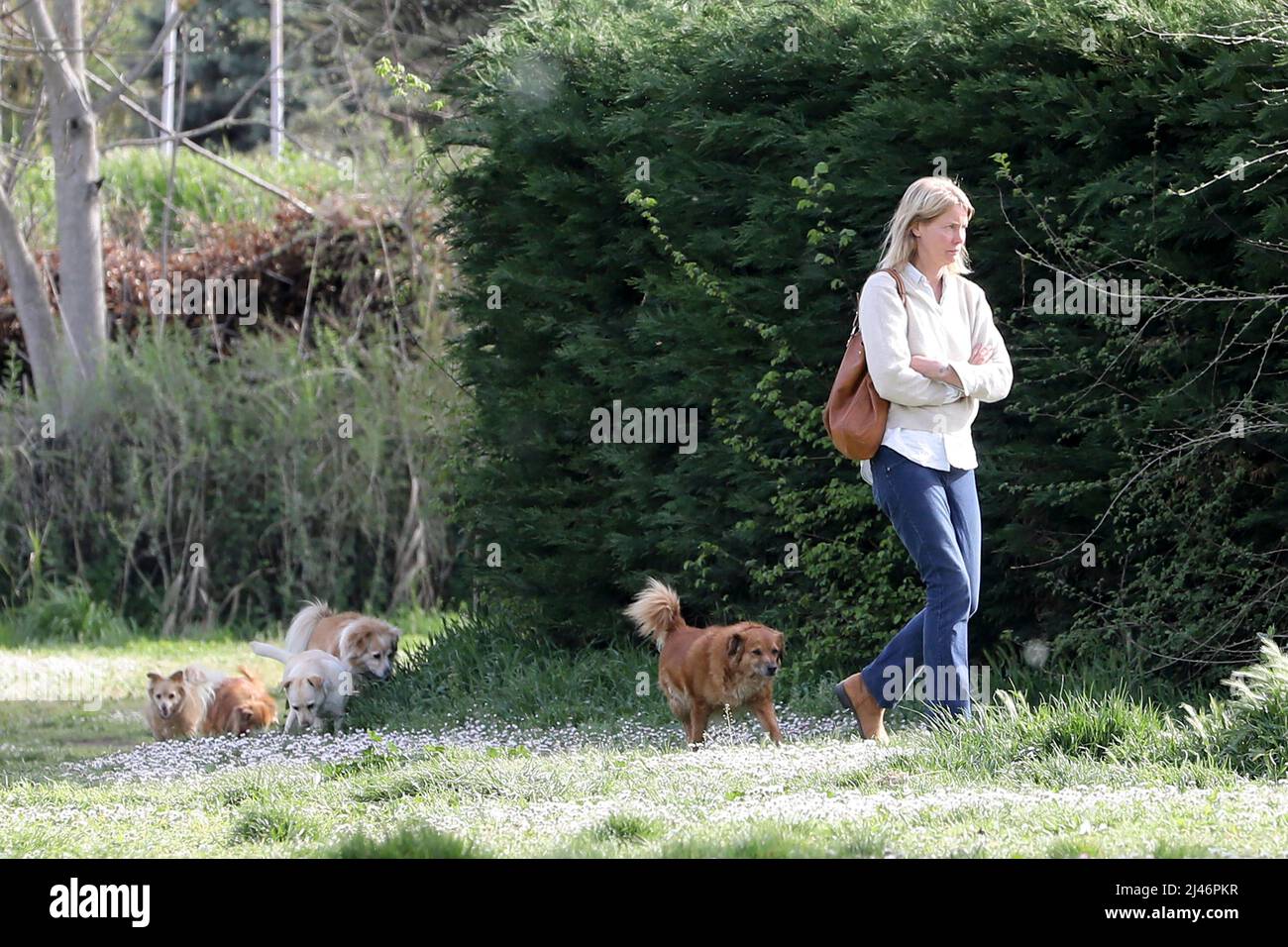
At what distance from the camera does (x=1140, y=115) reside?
7.14 metres

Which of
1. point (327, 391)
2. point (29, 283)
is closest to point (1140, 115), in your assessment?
point (327, 391)

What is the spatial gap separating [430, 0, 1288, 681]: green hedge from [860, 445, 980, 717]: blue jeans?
0.73m

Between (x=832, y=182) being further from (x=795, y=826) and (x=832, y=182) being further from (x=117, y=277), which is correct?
(x=117, y=277)

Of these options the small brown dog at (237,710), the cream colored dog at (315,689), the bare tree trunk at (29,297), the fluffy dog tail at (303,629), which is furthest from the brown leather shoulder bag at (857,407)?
the bare tree trunk at (29,297)

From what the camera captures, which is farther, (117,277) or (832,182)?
(117,277)

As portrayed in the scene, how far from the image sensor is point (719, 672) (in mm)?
7227

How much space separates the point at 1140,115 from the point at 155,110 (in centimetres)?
3528

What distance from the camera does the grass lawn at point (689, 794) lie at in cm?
489

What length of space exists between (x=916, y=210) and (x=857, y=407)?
79cm

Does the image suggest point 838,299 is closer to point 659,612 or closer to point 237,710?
point 659,612

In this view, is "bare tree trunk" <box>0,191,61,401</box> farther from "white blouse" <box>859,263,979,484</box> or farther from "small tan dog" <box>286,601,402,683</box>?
"white blouse" <box>859,263,979,484</box>

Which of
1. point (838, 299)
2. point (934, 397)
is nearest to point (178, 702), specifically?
point (838, 299)

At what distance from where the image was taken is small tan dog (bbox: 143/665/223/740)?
9531 millimetres
